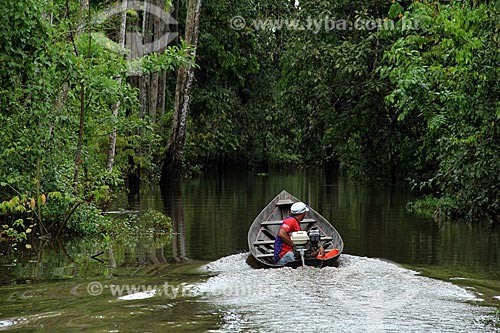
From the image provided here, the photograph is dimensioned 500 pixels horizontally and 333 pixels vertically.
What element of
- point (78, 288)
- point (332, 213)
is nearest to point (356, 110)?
point (332, 213)

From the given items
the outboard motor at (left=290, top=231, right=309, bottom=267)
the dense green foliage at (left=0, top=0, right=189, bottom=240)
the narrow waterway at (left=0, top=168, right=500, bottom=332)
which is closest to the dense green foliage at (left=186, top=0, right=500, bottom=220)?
the narrow waterway at (left=0, top=168, right=500, bottom=332)

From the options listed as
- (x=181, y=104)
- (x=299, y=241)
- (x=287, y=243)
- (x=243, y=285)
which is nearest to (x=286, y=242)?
(x=287, y=243)

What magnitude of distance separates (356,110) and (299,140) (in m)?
4.46

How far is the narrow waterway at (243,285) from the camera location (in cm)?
1116

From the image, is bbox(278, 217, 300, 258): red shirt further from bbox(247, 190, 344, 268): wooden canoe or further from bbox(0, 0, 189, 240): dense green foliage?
bbox(0, 0, 189, 240): dense green foliage

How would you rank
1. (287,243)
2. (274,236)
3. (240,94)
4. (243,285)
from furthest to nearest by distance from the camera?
(240,94) → (274,236) → (287,243) → (243,285)

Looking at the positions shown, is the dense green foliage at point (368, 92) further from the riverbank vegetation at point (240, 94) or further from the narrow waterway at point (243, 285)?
the narrow waterway at point (243, 285)

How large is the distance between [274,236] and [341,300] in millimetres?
6267

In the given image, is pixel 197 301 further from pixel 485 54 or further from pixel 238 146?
pixel 238 146

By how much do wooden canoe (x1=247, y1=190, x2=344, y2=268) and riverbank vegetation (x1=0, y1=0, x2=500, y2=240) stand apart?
3.38 m

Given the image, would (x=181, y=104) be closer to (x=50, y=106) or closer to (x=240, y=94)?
(x=240, y=94)

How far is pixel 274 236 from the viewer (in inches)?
746

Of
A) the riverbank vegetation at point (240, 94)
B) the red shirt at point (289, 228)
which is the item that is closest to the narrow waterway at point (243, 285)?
the red shirt at point (289, 228)

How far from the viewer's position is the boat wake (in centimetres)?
1104
